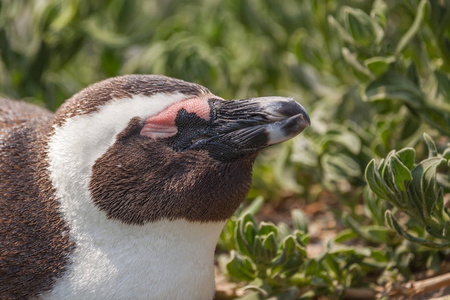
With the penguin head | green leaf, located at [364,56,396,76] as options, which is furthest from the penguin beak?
green leaf, located at [364,56,396,76]

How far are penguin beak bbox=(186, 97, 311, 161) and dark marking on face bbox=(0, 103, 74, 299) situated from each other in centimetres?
43

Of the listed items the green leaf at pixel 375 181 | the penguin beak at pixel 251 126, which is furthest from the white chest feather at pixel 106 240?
the green leaf at pixel 375 181

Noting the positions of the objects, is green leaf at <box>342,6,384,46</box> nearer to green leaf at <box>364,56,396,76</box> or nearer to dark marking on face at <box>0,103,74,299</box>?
green leaf at <box>364,56,396,76</box>

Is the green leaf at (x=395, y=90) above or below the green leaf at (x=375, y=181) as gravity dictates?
above

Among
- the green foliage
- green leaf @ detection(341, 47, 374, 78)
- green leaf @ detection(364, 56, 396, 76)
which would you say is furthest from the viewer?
green leaf @ detection(341, 47, 374, 78)

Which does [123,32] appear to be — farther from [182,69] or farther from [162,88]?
[162,88]

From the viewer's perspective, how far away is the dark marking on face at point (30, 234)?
1.64 meters

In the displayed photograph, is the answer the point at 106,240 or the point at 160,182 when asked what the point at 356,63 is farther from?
the point at 106,240

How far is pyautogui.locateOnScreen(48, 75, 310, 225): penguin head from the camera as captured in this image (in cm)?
160

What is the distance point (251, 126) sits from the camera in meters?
1.62

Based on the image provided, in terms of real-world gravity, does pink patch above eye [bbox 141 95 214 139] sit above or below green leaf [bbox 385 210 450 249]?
above

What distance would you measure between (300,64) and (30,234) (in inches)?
66.0

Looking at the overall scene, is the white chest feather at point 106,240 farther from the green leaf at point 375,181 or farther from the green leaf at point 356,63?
the green leaf at point 356,63

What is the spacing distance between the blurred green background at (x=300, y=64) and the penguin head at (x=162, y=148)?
547 mm
